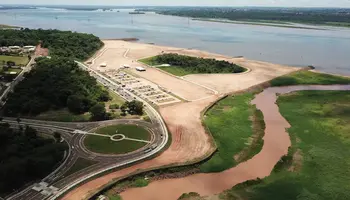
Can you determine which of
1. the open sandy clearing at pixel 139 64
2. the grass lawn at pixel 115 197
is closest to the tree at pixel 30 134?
the grass lawn at pixel 115 197

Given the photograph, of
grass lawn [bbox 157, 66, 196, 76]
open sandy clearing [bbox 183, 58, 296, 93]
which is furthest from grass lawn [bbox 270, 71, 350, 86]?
grass lawn [bbox 157, 66, 196, 76]

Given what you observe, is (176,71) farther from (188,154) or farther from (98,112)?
(188,154)

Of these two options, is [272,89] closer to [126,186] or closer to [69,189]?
[126,186]

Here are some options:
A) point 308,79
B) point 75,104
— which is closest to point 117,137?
point 75,104

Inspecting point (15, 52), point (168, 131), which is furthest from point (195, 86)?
point (15, 52)

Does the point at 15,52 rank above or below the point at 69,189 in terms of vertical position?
above

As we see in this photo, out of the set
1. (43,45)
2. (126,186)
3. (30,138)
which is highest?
(43,45)
